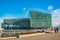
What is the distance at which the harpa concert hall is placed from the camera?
2336 inches

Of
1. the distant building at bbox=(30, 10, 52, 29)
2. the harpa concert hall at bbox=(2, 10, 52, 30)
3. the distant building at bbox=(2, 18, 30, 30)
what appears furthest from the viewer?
the distant building at bbox=(2, 18, 30, 30)

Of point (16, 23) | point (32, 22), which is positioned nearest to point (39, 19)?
point (32, 22)

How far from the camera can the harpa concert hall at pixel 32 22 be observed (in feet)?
195

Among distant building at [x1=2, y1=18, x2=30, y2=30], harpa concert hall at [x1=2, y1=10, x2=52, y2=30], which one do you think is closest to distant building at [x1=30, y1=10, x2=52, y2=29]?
harpa concert hall at [x1=2, y1=10, x2=52, y2=30]

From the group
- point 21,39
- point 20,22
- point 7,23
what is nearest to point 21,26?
point 20,22

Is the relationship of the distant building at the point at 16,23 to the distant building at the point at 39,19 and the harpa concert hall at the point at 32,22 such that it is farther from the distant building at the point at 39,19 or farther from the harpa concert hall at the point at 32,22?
the distant building at the point at 39,19

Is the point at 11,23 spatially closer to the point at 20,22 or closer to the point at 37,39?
the point at 20,22

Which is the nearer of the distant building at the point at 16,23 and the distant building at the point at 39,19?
the distant building at the point at 39,19

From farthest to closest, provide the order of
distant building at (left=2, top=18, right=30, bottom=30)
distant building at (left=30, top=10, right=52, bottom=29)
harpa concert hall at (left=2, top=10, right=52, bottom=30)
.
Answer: distant building at (left=2, top=18, right=30, bottom=30) → harpa concert hall at (left=2, top=10, right=52, bottom=30) → distant building at (left=30, top=10, right=52, bottom=29)

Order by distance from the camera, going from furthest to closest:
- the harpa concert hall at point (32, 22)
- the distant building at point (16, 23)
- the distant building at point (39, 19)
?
the distant building at point (16, 23) → the harpa concert hall at point (32, 22) → the distant building at point (39, 19)

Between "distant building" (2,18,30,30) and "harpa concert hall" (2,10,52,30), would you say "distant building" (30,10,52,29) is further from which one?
"distant building" (2,18,30,30)

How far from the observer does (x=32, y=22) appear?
61531mm

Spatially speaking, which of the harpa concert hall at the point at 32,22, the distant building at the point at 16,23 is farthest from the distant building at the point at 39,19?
the distant building at the point at 16,23

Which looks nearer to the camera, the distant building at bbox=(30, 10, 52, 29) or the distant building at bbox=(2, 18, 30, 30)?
the distant building at bbox=(30, 10, 52, 29)
